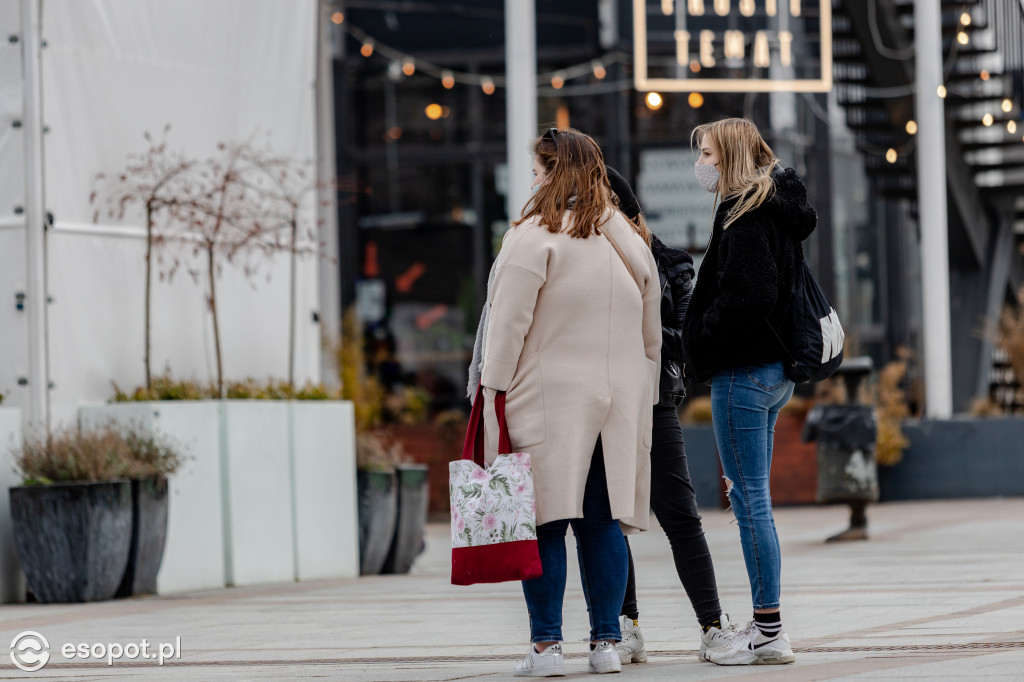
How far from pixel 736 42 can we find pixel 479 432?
42.4ft

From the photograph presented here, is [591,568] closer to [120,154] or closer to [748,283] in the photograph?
[748,283]

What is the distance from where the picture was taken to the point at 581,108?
1914cm

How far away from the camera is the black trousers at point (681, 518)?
485cm

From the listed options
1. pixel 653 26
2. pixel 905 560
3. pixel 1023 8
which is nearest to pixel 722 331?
pixel 905 560

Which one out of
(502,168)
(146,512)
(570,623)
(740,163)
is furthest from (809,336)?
(502,168)

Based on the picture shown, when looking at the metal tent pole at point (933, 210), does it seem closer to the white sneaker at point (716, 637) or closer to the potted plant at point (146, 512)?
the potted plant at point (146, 512)

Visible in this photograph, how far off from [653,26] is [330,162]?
4.33 m

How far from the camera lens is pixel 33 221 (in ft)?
26.9

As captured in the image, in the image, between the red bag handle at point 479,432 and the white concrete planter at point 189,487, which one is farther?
the white concrete planter at point 189,487

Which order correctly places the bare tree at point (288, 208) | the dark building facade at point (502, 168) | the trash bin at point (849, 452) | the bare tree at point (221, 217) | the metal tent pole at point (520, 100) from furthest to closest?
1. the dark building facade at point (502, 168)
2. the metal tent pole at point (520, 100)
3. the trash bin at point (849, 452)
4. the bare tree at point (288, 208)
5. the bare tree at point (221, 217)

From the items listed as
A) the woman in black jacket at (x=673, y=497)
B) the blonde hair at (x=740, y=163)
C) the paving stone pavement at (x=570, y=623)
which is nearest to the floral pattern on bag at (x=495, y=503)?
the paving stone pavement at (x=570, y=623)

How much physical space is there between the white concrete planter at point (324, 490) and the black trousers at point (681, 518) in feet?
14.6

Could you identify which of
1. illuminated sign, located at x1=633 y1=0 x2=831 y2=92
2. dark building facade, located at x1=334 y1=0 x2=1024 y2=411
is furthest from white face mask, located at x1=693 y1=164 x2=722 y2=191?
dark building facade, located at x1=334 y1=0 x2=1024 y2=411

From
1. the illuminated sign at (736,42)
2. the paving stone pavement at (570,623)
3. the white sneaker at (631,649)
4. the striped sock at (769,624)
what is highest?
the illuminated sign at (736,42)
